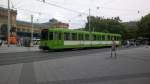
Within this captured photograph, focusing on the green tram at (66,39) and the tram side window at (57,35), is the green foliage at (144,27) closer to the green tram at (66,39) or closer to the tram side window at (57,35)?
the green tram at (66,39)

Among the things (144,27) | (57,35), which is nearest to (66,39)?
(57,35)

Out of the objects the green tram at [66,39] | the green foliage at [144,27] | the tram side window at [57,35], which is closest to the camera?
the green tram at [66,39]

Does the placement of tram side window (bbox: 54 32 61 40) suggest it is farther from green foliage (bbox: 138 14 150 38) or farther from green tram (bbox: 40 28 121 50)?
green foliage (bbox: 138 14 150 38)

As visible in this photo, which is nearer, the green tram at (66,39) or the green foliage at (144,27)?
the green tram at (66,39)

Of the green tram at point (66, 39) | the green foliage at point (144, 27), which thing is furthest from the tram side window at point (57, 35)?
the green foliage at point (144, 27)

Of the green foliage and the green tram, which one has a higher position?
the green foliage

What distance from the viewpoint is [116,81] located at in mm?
10453

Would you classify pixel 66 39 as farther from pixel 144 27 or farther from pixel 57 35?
pixel 144 27

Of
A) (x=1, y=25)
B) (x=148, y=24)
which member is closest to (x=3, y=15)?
(x=1, y=25)

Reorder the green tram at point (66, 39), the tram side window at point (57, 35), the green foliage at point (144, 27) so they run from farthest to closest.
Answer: the green foliage at point (144, 27) < the tram side window at point (57, 35) < the green tram at point (66, 39)

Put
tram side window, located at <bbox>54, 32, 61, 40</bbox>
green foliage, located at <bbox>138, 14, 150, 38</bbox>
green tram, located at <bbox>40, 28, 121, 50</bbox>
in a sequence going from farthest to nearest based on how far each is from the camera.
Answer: green foliage, located at <bbox>138, 14, 150, 38</bbox> < tram side window, located at <bbox>54, 32, 61, 40</bbox> < green tram, located at <bbox>40, 28, 121, 50</bbox>

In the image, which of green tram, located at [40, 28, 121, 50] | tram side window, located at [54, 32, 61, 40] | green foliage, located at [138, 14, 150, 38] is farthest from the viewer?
green foliage, located at [138, 14, 150, 38]

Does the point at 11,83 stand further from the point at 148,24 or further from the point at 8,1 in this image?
the point at 148,24

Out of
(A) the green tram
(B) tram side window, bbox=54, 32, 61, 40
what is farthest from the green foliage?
(B) tram side window, bbox=54, 32, 61, 40
